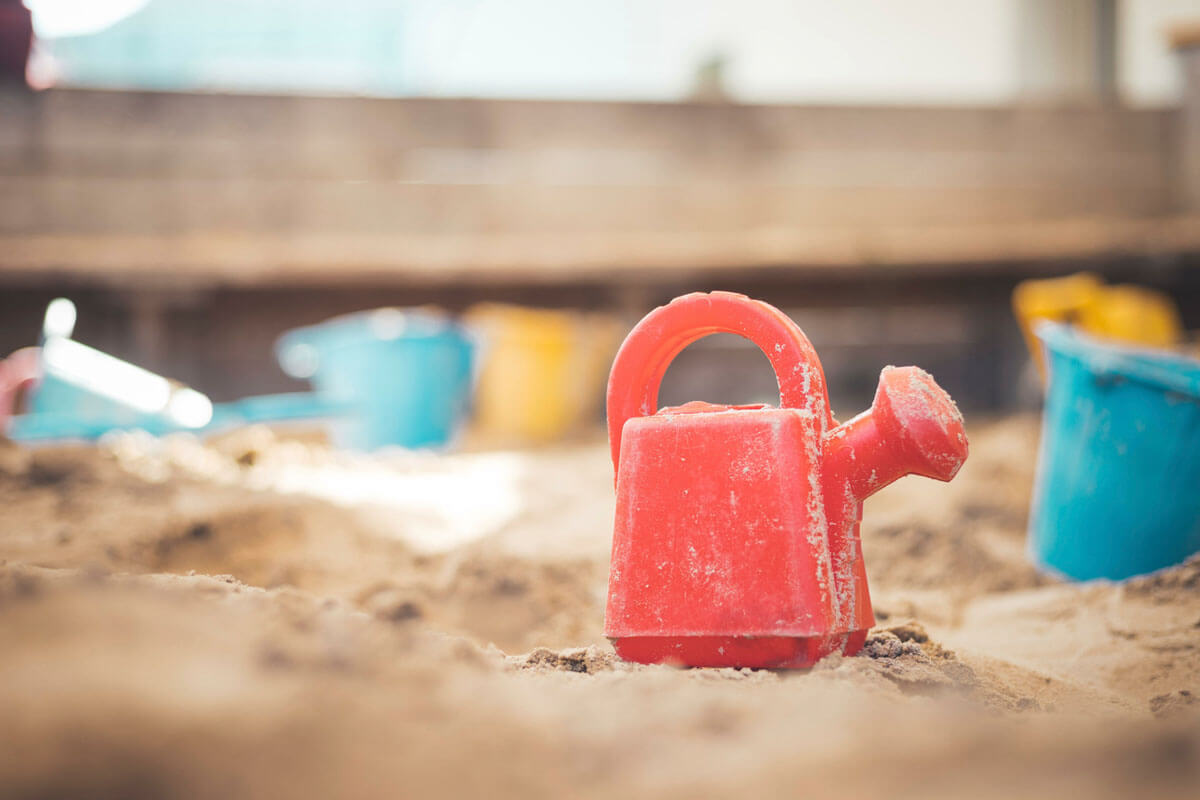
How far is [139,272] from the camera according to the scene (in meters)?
4.39

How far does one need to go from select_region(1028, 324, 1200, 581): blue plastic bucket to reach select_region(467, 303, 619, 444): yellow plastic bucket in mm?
2711

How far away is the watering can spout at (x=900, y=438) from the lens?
92cm

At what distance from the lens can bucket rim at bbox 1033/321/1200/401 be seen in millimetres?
1494

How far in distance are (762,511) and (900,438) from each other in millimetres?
164

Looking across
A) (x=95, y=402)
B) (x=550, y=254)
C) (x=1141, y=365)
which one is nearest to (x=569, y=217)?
(x=550, y=254)

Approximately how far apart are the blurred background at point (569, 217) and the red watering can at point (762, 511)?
294 centimetres

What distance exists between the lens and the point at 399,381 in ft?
12.1

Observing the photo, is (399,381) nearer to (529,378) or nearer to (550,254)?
(529,378)

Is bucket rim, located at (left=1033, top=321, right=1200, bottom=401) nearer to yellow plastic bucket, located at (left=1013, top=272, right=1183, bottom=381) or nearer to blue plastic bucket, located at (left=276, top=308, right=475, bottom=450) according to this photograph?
yellow plastic bucket, located at (left=1013, top=272, right=1183, bottom=381)

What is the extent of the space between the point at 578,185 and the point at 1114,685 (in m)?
4.40

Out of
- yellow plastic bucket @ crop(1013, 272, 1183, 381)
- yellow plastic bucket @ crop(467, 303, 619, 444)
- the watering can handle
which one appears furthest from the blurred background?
the watering can handle

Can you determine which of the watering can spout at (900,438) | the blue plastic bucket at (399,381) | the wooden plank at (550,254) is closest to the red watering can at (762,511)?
the watering can spout at (900,438)

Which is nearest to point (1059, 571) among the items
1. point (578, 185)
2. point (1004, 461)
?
point (1004, 461)

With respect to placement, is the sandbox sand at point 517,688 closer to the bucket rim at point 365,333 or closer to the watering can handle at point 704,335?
the watering can handle at point 704,335
